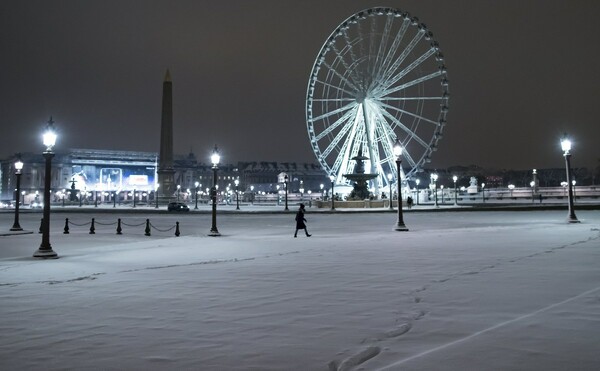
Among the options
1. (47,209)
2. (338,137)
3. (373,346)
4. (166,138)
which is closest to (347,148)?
(338,137)

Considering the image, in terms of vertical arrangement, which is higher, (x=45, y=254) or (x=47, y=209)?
(x=47, y=209)

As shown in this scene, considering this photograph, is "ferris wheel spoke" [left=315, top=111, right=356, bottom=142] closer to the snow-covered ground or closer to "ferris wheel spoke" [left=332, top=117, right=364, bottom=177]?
"ferris wheel spoke" [left=332, top=117, right=364, bottom=177]

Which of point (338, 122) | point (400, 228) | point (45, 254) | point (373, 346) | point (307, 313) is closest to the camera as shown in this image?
point (373, 346)

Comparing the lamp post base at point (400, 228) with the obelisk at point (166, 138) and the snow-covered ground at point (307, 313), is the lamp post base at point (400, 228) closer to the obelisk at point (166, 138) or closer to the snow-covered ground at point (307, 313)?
the snow-covered ground at point (307, 313)

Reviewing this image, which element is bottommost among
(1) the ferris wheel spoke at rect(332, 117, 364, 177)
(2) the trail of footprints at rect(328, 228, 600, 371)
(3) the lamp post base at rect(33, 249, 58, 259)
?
(3) the lamp post base at rect(33, 249, 58, 259)

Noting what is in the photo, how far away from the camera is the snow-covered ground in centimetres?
475

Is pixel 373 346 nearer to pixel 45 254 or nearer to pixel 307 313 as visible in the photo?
pixel 307 313

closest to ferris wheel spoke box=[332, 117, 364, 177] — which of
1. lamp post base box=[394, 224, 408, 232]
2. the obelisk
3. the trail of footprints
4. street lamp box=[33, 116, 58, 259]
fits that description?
the obelisk

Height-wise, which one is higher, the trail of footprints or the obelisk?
the obelisk

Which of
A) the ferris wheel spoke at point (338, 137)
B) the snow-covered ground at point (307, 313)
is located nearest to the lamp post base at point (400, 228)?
the snow-covered ground at point (307, 313)

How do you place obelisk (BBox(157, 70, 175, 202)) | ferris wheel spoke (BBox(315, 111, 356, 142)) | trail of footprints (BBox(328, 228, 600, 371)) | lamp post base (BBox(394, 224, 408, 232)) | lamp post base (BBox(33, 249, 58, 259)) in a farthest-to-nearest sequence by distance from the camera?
obelisk (BBox(157, 70, 175, 202)), ferris wheel spoke (BBox(315, 111, 356, 142)), lamp post base (BBox(394, 224, 408, 232)), lamp post base (BBox(33, 249, 58, 259)), trail of footprints (BBox(328, 228, 600, 371))

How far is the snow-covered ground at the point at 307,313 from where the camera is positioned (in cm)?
475

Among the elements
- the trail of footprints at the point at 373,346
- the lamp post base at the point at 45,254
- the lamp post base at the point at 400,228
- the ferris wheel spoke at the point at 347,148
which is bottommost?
the lamp post base at the point at 45,254

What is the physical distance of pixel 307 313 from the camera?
6.57 meters
